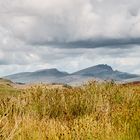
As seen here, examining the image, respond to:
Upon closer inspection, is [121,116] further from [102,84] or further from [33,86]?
[102,84]

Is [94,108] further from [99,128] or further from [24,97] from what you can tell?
[99,128]

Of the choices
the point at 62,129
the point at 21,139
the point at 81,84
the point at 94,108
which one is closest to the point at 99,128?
the point at 62,129

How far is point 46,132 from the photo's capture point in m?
11.3

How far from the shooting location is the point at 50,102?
17.7 meters

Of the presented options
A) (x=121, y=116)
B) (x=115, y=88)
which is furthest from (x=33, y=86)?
(x=121, y=116)

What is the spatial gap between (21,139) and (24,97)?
24.1ft

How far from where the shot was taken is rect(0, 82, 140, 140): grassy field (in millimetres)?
10781

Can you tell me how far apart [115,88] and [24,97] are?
4573 millimetres

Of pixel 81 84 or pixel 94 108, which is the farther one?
pixel 81 84

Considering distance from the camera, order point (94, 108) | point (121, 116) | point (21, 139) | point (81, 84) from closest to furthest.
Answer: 1. point (21, 139)
2. point (121, 116)
3. point (94, 108)
4. point (81, 84)

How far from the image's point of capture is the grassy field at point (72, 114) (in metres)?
10.8

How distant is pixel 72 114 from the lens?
56.6 feet

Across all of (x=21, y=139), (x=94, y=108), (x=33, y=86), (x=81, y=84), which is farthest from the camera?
(x=81, y=84)

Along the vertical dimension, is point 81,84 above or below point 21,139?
above
